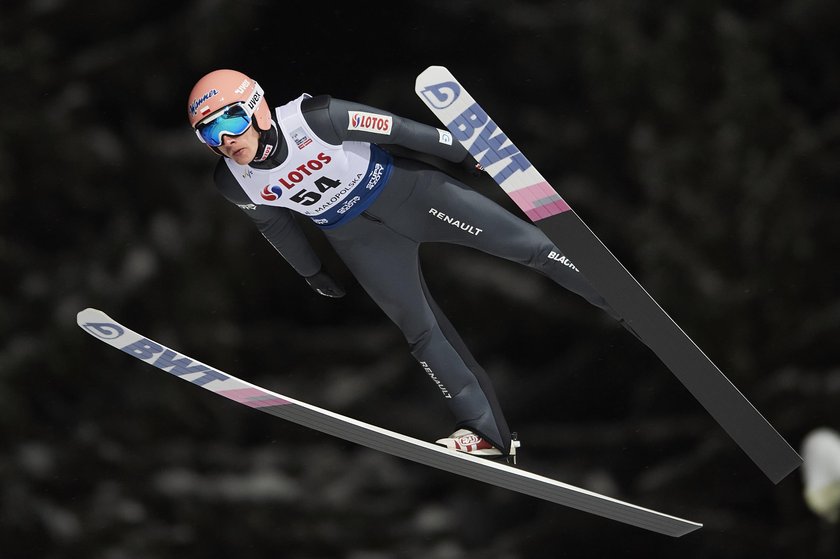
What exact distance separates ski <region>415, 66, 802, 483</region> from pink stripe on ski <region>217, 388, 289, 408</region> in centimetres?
99

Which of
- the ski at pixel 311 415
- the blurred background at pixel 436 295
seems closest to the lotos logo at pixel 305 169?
the ski at pixel 311 415

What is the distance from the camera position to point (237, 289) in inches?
192

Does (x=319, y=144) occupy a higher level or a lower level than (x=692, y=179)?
lower

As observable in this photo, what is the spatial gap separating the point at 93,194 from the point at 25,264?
43cm

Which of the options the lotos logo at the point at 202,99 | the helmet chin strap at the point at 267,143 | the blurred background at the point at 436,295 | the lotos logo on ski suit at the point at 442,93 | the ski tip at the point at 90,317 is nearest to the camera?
the lotos logo on ski suit at the point at 442,93

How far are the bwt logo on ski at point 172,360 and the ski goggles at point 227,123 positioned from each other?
2.47 ft

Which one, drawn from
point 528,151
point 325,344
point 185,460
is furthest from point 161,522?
point 528,151

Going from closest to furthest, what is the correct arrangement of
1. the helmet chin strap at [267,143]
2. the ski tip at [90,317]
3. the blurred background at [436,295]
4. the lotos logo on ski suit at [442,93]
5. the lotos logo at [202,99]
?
the lotos logo on ski suit at [442,93]
the lotos logo at [202,99]
the helmet chin strap at [267,143]
the ski tip at [90,317]
the blurred background at [436,295]

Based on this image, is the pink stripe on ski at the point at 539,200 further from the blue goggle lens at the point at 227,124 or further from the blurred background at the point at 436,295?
the blurred background at the point at 436,295

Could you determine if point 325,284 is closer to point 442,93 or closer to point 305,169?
point 305,169

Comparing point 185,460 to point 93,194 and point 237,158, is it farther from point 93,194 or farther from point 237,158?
point 237,158

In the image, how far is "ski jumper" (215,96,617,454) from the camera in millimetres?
3592

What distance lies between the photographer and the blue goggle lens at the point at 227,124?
11.3ft

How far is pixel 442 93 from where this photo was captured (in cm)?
332
